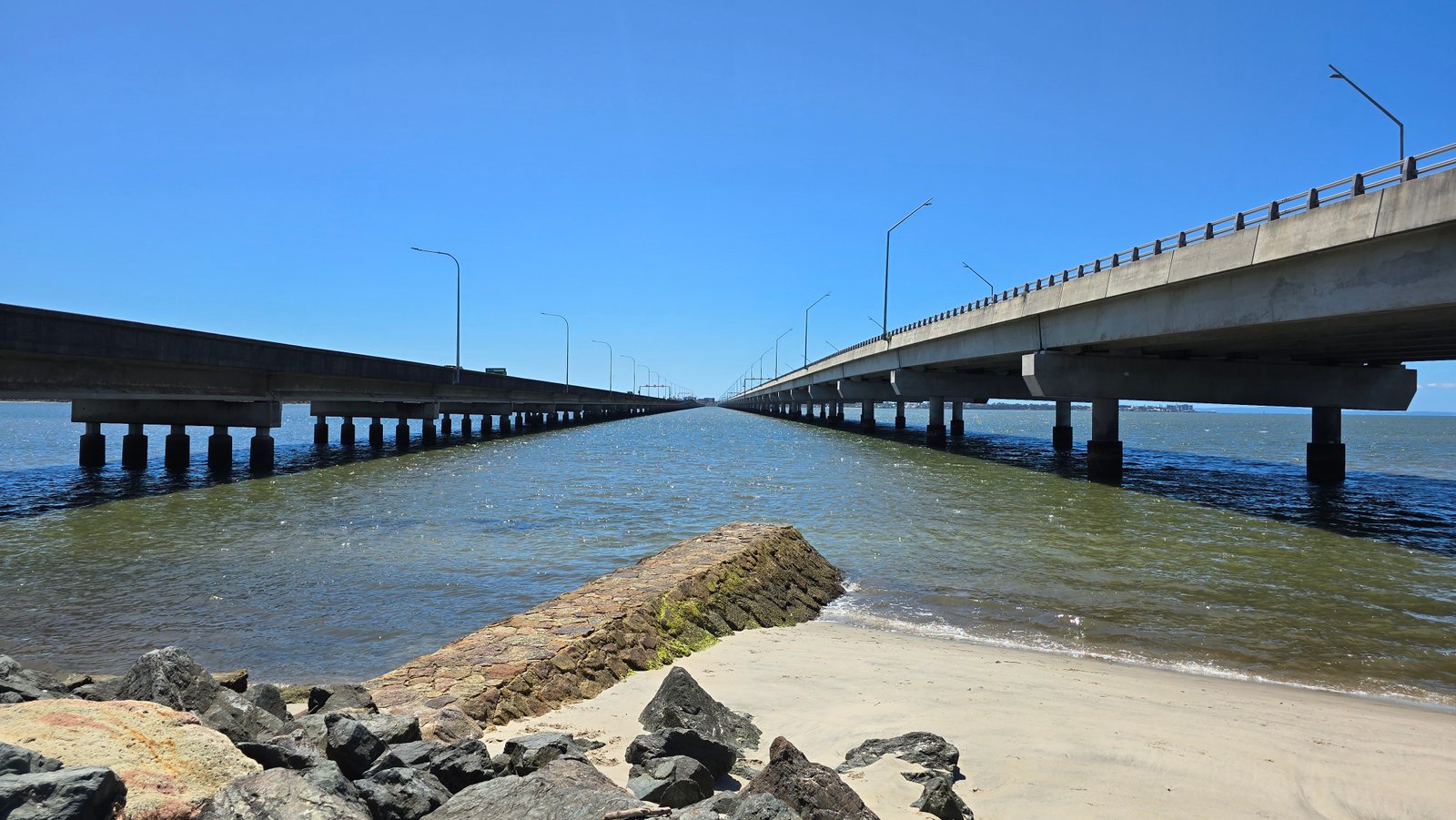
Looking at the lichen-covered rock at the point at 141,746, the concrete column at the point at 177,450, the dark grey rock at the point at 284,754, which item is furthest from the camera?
the concrete column at the point at 177,450

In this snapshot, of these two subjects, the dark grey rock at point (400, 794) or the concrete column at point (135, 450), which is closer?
the dark grey rock at point (400, 794)

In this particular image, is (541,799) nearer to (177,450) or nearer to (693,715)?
(693,715)

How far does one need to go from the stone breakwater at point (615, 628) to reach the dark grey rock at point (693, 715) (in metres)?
1.26

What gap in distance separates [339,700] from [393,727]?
4.12 ft

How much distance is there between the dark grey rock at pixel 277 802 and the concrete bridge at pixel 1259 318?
73.5 ft

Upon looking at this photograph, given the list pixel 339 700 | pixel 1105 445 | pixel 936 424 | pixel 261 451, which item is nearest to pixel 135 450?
pixel 261 451

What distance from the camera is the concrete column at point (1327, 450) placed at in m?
39.6

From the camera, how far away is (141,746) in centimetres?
452

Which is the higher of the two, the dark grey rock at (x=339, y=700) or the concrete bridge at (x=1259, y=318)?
the concrete bridge at (x=1259, y=318)

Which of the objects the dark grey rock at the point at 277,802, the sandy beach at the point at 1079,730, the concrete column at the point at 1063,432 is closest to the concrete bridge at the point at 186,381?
the sandy beach at the point at 1079,730

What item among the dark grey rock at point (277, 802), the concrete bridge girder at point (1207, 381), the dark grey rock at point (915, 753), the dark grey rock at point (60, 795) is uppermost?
the concrete bridge girder at point (1207, 381)

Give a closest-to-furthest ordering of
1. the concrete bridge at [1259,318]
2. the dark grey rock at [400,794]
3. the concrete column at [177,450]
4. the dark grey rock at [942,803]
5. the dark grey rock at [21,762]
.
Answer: the dark grey rock at [21,762] < the dark grey rock at [400,794] < the dark grey rock at [942,803] < the concrete bridge at [1259,318] < the concrete column at [177,450]

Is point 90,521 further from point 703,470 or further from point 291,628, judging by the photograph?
point 703,470

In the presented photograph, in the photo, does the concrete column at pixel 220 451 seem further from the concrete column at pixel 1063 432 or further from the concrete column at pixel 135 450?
the concrete column at pixel 1063 432
